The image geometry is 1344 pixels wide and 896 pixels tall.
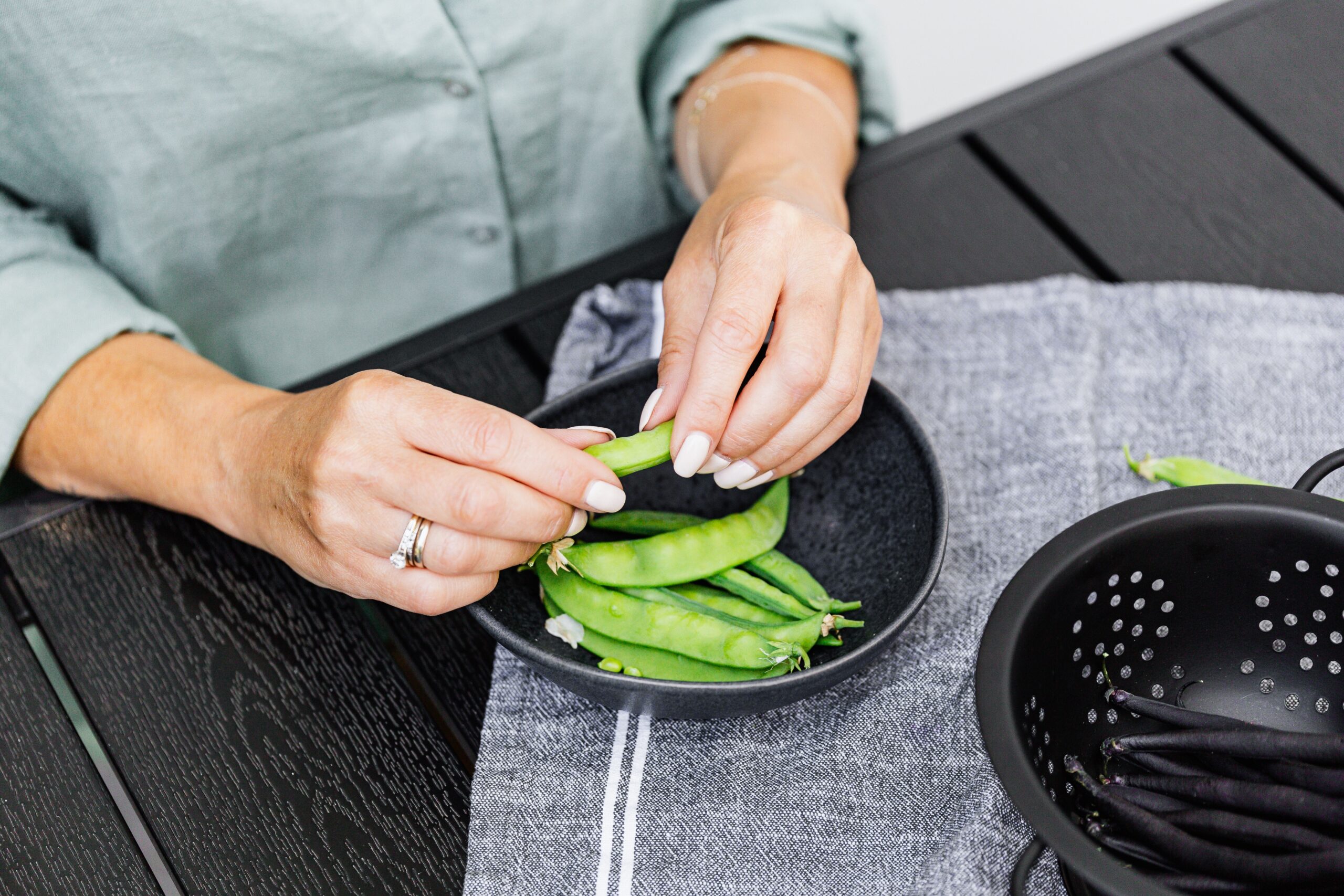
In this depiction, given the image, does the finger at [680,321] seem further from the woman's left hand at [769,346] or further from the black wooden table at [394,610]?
the black wooden table at [394,610]

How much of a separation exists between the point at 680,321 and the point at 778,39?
496 mm

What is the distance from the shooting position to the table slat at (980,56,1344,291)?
3.29 ft

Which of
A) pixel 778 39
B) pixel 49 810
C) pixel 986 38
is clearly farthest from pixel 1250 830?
pixel 986 38

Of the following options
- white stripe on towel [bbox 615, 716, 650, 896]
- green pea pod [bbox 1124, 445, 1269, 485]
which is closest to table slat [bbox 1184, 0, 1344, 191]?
green pea pod [bbox 1124, 445, 1269, 485]

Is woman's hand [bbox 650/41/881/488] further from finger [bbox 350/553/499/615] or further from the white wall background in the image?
the white wall background

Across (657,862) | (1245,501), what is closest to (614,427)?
(657,862)

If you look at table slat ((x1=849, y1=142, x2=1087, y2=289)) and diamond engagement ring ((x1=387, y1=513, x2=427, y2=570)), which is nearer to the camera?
diamond engagement ring ((x1=387, y1=513, x2=427, y2=570))

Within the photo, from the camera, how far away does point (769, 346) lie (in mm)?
751

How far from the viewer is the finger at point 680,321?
768 millimetres

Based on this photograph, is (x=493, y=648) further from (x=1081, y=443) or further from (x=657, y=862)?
(x=1081, y=443)

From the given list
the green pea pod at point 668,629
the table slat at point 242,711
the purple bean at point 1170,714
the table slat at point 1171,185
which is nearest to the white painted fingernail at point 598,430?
the green pea pod at point 668,629

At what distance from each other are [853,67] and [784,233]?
537 mm

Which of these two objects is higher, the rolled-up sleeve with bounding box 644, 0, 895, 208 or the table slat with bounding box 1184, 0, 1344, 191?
the rolled-up sleeve with bounding box 644, 0, 895, 208

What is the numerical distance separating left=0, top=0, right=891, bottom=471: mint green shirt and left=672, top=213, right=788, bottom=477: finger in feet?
1.64
